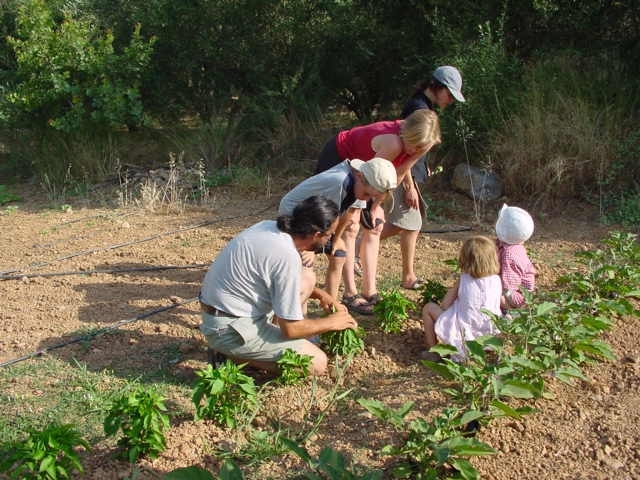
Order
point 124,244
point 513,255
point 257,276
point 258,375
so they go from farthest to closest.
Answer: point 124,244 → point 513,255 → point 258,375 → point 257,276

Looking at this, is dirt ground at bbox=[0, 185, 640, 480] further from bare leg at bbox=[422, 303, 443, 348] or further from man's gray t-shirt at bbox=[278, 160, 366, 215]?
man's gray t-shirt at bbox=[278, 160, 366, 215]

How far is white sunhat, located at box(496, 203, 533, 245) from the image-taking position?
4.00 metres

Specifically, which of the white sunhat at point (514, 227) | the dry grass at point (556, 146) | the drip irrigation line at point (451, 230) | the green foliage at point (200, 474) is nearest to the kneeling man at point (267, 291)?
the green foliage at point (200, 474)

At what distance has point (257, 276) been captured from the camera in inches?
137

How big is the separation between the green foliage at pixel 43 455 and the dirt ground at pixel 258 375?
28cm

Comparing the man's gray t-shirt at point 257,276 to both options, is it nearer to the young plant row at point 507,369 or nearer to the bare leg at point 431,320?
the young plant row at point 507,369

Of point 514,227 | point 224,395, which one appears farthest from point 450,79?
point 224,395

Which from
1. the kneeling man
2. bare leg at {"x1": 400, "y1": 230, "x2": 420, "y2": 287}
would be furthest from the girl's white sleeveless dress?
bare leg at {"x1": 400, "y1": 230, "x2": 420, "y2": 287}

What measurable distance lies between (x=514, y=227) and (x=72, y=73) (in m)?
6.63

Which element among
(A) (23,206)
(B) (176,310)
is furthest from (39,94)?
(B) (176,310)

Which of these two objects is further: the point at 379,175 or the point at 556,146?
the point at 556,146

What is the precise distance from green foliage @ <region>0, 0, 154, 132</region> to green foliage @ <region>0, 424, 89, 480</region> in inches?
247

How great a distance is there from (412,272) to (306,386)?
1.66 metres

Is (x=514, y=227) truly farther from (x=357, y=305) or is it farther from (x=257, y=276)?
(x=257, y=276)
